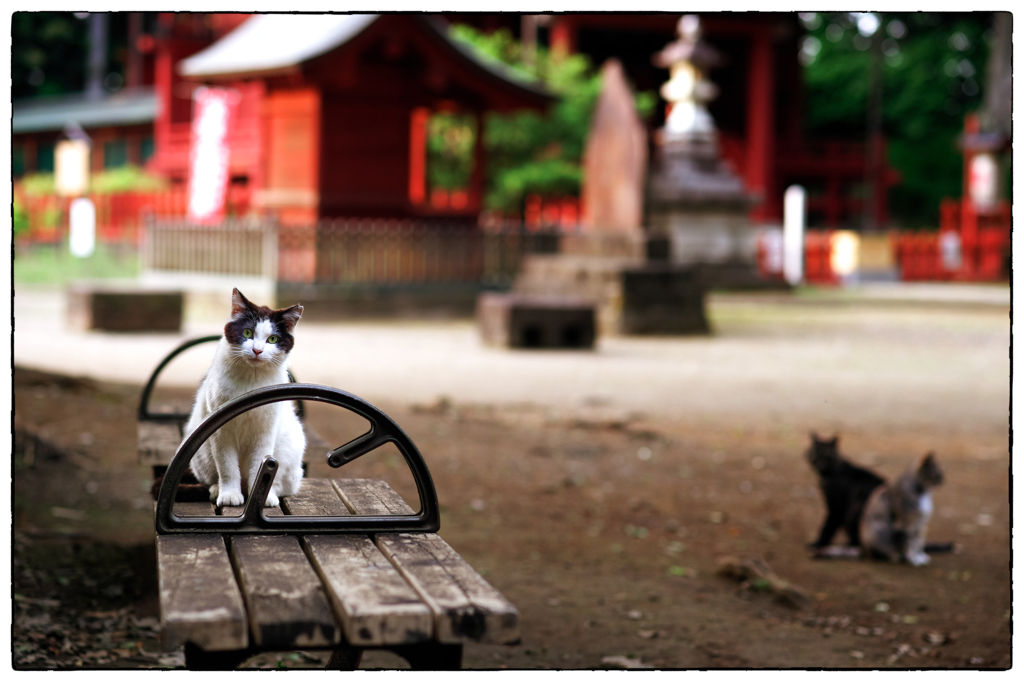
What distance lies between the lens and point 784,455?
7203 mm

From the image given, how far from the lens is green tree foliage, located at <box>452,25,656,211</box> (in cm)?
2044

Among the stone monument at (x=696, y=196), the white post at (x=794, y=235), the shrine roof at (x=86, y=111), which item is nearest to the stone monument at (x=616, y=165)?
the stone monument at (x=696, y=196)

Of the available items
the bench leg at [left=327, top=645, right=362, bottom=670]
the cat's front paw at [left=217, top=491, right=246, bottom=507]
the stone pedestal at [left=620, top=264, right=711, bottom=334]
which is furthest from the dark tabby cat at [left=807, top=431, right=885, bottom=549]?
the stone pedestal at [left=620, top=264, right=711, bottom=334]

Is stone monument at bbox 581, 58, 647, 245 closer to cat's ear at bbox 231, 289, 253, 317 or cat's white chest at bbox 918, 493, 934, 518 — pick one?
cat's white chest at bbox 918, 493, 934, 518

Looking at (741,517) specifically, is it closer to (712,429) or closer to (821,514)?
(821,514)

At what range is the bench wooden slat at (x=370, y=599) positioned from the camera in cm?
200

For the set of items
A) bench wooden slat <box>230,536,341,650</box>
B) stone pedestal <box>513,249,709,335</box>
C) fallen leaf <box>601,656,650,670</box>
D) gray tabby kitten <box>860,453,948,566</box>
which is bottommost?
fallen leaf <box>601,656,650,670</box>

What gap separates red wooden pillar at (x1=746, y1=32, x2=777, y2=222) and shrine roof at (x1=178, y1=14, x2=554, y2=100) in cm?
1141

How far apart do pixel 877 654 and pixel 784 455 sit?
303 centimetres

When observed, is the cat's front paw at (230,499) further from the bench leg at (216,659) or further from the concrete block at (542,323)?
the concrete block at (542,323)

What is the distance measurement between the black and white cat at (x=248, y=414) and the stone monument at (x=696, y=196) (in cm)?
1913

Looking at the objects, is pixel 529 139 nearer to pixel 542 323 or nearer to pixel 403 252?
pixel 403 252

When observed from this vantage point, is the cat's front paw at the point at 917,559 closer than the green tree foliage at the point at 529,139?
Yes

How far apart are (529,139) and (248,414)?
18.8m
